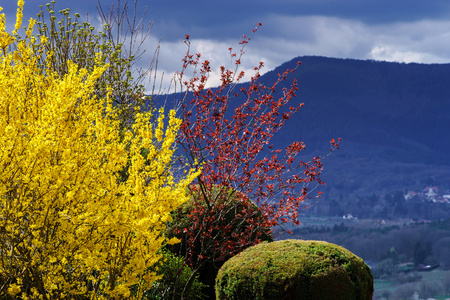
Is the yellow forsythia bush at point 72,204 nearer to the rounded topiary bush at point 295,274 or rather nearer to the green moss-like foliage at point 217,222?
the rounded topiary bush at point 295,274

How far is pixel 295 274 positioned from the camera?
7.00m

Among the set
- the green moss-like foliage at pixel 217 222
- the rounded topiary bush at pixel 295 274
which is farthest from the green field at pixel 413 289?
the rounded topiary bush at pixel 295 274

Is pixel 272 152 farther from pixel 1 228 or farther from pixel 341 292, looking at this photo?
pixel 1 228

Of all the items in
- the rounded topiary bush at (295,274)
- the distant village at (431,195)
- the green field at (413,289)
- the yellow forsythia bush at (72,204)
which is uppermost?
the yellow forsythia bush at (72,204)

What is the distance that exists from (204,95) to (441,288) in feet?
293

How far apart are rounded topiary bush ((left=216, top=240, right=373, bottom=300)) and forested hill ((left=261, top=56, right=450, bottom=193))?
435 feet

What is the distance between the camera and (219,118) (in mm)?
8656

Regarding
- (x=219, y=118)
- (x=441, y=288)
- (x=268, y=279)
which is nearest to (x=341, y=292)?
(x=268, y=279)

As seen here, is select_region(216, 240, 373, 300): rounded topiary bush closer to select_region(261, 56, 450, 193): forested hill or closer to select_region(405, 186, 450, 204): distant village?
select_region(405, 186, 450, 204): distant village

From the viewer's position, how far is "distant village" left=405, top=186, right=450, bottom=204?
131875 mm

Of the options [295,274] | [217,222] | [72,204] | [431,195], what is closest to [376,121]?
[431,195]

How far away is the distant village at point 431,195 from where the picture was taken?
433 ft

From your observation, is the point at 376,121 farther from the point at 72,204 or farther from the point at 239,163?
the point at 72,204

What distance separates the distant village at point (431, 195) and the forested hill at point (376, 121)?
2.27 metres
